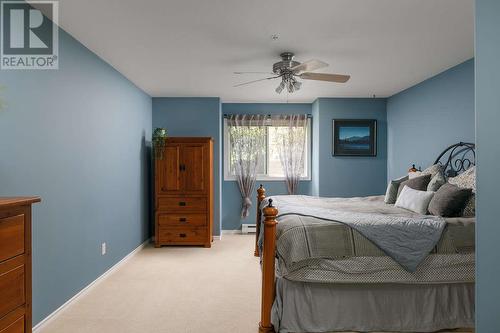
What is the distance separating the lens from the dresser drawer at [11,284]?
5.22ft

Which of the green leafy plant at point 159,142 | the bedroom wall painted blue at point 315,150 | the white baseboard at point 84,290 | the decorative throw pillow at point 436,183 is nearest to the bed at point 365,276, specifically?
the decorative throw pillow at point 436,183

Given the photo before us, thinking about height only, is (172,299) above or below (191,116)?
below

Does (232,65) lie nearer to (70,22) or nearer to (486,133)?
(70,22)

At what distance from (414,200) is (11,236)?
337cm

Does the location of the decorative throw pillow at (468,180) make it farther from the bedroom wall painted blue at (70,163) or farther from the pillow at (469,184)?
the bedroom wall painted blue at (70,163)

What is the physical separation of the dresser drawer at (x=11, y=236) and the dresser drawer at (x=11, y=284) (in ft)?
0.12

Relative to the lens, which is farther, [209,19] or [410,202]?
[410,202]

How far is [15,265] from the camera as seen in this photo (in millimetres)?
1683

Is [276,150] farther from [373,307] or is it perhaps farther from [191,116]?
[373,307]

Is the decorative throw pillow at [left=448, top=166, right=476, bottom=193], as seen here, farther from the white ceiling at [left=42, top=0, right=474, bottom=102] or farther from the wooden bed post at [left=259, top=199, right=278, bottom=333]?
the wooden bed post at [left=259, top=199, right=278, bottom=333]

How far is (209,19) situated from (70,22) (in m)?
1.16

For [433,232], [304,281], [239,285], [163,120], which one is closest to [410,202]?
[433,232]

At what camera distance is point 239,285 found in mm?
3600

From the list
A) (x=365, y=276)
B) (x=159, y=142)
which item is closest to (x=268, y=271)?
(x=365, y=276)
